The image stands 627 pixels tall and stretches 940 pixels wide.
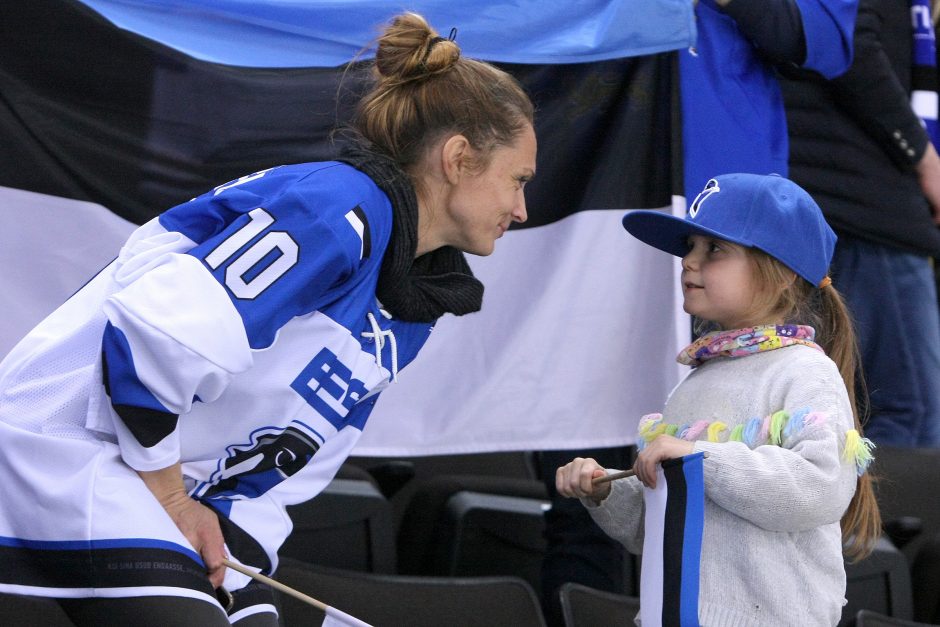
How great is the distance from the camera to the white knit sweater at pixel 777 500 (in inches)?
67.7

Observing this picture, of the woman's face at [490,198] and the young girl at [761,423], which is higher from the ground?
the woman's face at [490,198]

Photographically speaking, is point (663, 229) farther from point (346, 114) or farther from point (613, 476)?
point (346, 114)

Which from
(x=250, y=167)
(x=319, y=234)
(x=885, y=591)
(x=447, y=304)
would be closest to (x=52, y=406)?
(x=319, y=234)

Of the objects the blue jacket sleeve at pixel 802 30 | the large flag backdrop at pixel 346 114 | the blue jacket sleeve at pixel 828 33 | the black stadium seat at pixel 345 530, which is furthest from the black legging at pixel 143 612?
the blue jacket sleeve at pixel 828 33

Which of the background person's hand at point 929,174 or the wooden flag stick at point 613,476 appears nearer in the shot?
the wooden flag stick at point 613,476

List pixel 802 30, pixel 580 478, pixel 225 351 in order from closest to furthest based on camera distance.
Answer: pixel 225 351 < pixel 580 478 < pixel 802 30

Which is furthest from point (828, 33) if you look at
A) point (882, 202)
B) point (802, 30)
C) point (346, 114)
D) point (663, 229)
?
point (346, 114)

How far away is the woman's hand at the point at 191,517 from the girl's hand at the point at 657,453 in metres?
0.62

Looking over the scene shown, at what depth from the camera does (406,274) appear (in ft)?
5.95

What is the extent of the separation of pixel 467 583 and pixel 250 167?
1.03m

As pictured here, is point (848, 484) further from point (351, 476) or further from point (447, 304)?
point (351, 476)

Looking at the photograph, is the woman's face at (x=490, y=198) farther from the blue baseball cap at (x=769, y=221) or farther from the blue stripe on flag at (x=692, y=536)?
the blue stripe on flag at (x=692, y=536)

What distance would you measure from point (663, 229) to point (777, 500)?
0.56 metres

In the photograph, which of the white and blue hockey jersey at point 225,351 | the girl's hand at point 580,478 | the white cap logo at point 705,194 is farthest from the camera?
the white cap logo at point 705,194
